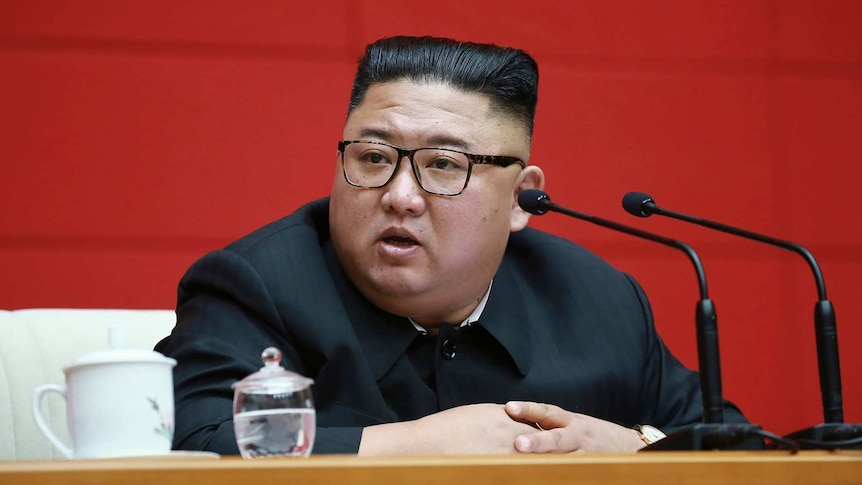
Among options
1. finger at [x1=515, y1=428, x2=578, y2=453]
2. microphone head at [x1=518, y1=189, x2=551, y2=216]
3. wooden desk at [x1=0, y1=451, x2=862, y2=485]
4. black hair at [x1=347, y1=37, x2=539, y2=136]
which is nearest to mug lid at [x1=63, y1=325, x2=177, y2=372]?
wooden desk at [x1=0, y1=451, x2=862, y2=485]

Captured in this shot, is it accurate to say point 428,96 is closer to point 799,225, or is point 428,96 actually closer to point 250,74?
point 250,74

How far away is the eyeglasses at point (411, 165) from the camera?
5.45ft

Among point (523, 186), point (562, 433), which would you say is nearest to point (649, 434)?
point (562, 433)

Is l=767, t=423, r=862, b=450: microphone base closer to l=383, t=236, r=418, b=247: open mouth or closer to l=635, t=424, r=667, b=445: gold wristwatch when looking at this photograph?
l=635, t=424, r=667, b=445: gold wristwatch

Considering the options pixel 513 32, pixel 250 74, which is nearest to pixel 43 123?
pixel 250 74

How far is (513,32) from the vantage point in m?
2.61

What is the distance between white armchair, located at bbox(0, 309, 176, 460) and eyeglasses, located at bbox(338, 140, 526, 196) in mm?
420

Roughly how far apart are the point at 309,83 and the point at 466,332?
0.94m

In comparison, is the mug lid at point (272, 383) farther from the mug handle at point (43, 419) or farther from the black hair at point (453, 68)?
the black hair at point (453, 68)

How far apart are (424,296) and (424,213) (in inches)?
5.2

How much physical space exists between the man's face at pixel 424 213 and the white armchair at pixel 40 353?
389mm

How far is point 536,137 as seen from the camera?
8.59ft

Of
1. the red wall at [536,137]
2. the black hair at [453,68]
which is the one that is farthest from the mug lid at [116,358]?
the red wall at [536,137]

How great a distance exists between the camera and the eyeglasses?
1662 mm
